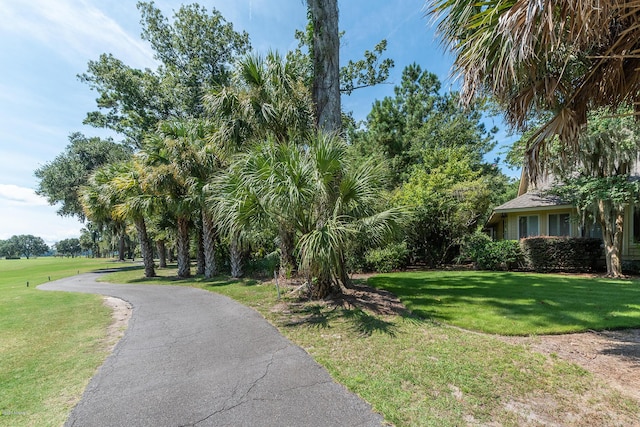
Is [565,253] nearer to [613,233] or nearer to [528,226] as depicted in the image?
[613,233]

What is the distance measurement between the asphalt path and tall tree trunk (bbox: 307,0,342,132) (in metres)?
6.44

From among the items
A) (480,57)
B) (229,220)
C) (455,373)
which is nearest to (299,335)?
(455,373)

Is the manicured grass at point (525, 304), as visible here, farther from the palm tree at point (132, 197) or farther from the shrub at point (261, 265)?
the palm tree at point (132, 197)

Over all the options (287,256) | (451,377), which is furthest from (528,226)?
(451,377)

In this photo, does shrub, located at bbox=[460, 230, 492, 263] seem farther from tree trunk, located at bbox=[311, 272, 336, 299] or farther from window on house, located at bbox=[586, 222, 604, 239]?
tree trunk, located at bbox=[311, 272, 336, 299]

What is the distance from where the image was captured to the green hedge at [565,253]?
1298 centimetres

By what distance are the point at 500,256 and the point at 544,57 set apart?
1256cm

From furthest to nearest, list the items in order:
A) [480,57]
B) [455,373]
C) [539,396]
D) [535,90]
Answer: [535,90] < [480,57] < [455,373] < [539,396]

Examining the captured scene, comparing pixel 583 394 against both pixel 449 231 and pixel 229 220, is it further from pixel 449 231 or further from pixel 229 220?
pixel 449 231

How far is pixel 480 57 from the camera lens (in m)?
4.16

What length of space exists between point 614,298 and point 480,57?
24.5 ft

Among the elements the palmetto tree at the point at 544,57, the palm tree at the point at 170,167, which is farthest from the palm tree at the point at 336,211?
the palm tree at the point at 170,167

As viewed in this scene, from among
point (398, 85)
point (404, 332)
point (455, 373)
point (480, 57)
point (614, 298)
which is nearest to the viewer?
point (455, 373)

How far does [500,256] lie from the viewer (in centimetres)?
1431
